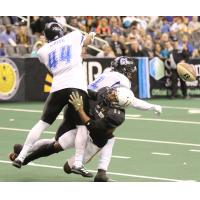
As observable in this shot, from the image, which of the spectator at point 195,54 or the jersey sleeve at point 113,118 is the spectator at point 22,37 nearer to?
the spectator at point 195,54

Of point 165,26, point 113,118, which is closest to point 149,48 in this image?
point 165,26

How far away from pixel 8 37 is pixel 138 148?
8702mm

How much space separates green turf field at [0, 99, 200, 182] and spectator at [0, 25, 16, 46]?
204 cm

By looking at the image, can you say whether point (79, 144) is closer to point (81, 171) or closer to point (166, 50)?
point (81, 171)

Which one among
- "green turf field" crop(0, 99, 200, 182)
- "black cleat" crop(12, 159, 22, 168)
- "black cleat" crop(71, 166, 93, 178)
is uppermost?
"black cleat" crop(12, 159, 22, 168)

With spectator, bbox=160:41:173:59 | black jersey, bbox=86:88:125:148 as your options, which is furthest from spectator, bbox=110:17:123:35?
black jersey, bbox=86:88:125:148

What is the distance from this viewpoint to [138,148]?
1262cm

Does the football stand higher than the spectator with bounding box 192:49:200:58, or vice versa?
the football

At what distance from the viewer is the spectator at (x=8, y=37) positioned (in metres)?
20.2

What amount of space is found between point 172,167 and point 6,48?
1024cm

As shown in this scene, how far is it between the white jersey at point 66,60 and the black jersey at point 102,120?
380mm

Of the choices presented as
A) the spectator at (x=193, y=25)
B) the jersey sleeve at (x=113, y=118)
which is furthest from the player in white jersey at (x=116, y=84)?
the spectator at (x=193, y=25)

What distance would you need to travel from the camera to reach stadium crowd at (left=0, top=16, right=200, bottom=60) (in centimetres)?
2053

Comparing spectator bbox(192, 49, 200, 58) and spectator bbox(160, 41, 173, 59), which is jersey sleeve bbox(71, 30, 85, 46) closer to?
spectator bbox(160, 41, 173, 59)
